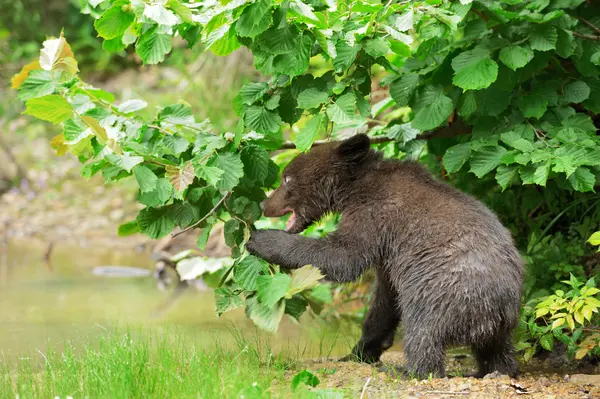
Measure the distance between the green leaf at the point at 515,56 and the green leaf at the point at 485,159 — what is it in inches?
20.7

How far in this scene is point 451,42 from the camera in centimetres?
528

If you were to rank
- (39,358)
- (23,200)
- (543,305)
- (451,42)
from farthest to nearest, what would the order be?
(23,200), (451,42), (39,358), (543,305)

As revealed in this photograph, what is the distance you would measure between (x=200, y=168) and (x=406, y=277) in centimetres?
137

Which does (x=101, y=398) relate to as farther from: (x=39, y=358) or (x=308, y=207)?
(x=308, y=207)

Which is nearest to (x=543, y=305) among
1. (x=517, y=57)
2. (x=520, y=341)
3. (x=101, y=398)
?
(x=520, y=341)

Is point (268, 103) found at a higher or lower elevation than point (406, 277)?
higher

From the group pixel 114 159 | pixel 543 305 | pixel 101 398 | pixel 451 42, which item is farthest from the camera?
pixel 451 42

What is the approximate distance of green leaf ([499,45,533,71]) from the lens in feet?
14.9

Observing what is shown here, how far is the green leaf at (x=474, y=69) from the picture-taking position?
4504mm

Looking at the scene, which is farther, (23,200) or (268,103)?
(23,200)

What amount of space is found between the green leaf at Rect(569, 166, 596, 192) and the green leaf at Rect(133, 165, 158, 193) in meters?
2.46

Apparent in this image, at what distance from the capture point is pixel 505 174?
181 inches

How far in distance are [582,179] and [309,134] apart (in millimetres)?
1648

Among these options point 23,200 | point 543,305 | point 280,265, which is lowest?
point 23,200
